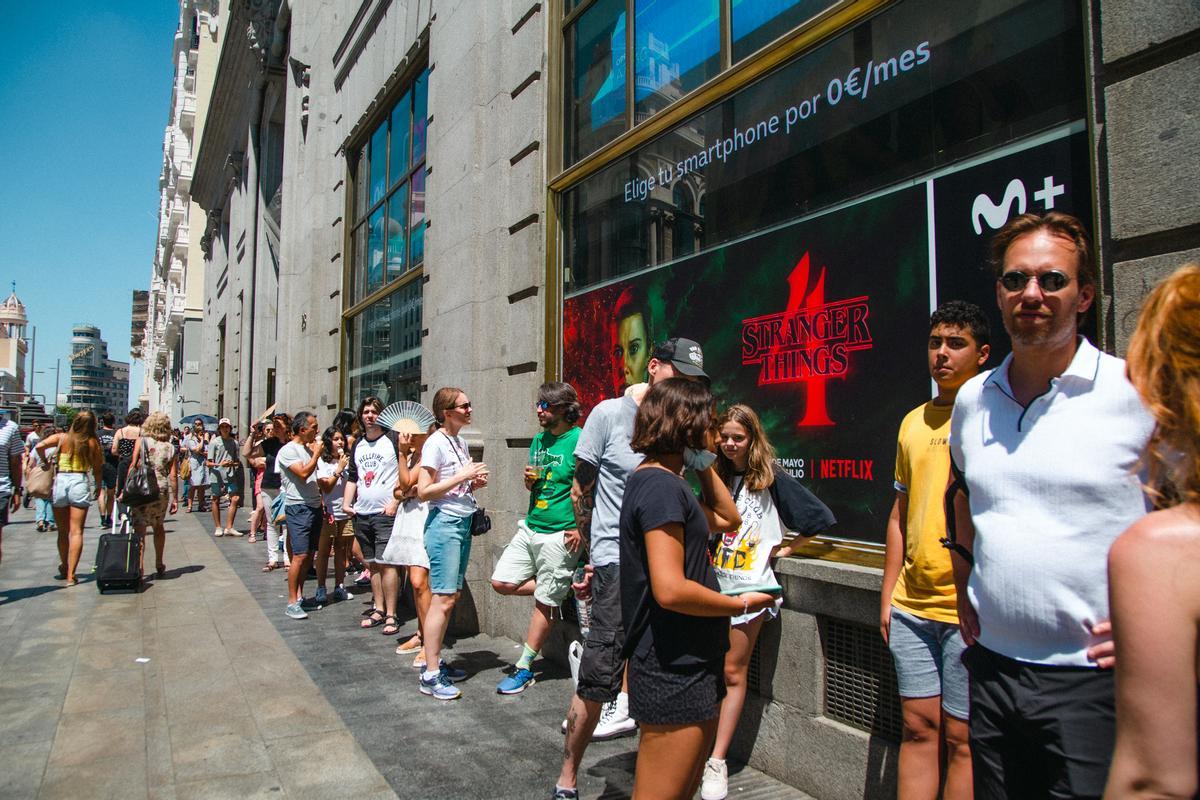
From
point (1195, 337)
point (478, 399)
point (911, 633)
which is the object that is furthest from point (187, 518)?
point (1195, 337)

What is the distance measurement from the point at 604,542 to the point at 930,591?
5.28 ft

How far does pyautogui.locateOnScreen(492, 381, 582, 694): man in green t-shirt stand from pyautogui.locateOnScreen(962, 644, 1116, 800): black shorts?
3.32m

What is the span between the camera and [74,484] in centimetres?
903

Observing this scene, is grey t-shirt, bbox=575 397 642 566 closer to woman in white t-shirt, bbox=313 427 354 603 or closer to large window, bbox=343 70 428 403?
woman in white t-shirt, bbox=313 427 354 603

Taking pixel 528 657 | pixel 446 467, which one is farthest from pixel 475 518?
pixel 528 657

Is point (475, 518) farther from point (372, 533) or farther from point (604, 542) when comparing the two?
point (372, 533)

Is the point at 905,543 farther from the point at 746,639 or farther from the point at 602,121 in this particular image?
Answer: the point at 602,121

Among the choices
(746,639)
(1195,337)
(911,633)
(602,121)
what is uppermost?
(602,121)

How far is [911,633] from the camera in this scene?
9.66 ft

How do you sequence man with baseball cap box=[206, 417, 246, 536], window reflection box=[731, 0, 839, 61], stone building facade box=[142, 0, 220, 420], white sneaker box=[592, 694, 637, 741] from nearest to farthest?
white sneaker box=[592, 694, 637, 741], window reflection box=[731, 0, 839, 61], man with baseball cap box=[206, 417, 246, 536], stone building facade box=[142, 0, 220, 420]

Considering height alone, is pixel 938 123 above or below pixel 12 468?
above

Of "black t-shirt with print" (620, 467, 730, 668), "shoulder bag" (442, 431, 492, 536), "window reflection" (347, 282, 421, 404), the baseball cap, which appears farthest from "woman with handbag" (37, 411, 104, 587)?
"black t-shirt with print" (620, 467, 730, 668)

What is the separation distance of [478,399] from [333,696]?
313 centimetres

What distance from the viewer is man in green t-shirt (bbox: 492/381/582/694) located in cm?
520
